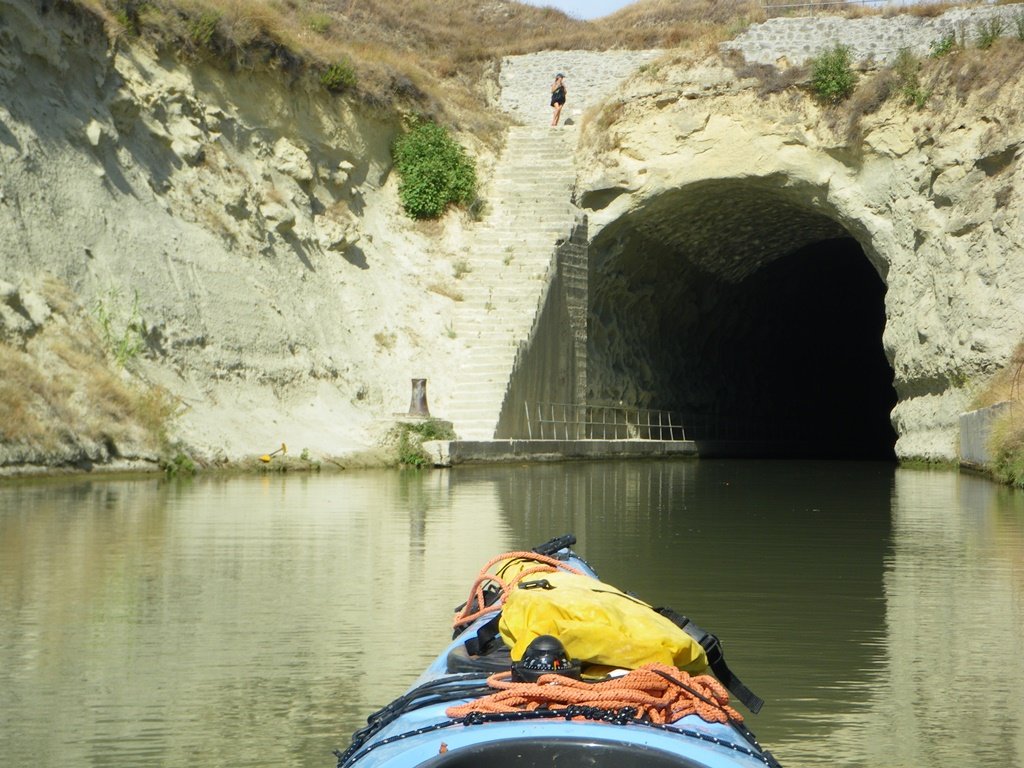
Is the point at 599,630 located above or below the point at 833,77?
below

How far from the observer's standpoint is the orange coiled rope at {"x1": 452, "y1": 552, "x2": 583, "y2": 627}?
5625 millimetres

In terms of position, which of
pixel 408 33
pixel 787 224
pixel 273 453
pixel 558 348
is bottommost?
pixel 273 453

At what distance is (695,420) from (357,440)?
48.9 feet

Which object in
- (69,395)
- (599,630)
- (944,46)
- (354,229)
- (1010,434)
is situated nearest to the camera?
(599,630)

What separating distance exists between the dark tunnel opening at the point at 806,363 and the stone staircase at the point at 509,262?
746 cm

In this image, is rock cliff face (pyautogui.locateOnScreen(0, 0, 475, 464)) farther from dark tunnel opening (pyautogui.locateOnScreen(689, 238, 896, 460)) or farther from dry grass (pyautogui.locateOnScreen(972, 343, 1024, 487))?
dark tunnel opening (pyautogui.locateOnScreen(689, 238, 896, 460))

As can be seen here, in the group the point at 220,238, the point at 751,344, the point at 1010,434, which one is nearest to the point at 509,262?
the point at 220,238

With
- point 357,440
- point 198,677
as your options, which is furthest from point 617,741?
point 357,440

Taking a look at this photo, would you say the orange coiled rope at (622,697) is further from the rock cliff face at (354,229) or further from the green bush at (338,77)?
the green bush at (338,77)

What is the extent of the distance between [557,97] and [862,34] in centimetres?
679

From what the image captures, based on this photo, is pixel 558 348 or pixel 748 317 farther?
pixel 748 317

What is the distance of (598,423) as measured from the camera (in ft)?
98.8

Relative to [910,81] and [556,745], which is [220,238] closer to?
[910,81]

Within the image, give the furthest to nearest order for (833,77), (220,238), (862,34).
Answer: (862,34) → (833,77) → (220,238)
